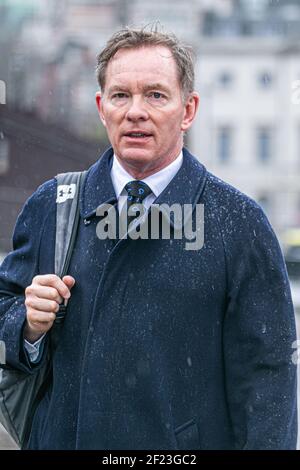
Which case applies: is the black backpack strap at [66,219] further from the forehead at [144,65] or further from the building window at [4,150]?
the building window at [4,150]

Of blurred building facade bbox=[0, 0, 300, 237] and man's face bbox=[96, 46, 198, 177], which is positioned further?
blurred building facade bbox=[0, 0, 300, 237]

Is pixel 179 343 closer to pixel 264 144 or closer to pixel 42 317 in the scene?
pixel 42 317

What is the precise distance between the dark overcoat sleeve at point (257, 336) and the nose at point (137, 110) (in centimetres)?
30

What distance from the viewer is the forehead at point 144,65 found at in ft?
7.08

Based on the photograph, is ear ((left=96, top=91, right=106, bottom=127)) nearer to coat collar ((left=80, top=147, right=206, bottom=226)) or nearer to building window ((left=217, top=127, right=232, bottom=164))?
coat collar ((left=80, top=147, right=206, bottom=226))

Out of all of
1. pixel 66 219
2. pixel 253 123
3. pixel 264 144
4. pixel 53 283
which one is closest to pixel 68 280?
pixel 53 283

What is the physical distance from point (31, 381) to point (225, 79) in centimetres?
6636

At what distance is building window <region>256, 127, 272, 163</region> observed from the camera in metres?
65.4

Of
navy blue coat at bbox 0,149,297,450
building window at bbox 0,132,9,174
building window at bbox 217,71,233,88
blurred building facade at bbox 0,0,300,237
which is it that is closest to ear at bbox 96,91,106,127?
navy blue coat at bbox 0,149,297,450

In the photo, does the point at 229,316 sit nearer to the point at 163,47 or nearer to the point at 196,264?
the point at 196,264

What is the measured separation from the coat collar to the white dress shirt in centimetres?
1

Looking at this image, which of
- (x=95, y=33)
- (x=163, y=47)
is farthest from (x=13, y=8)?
(x=163, y=47)

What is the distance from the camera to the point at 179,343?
2105 mm

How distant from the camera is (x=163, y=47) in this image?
2.18 meters
